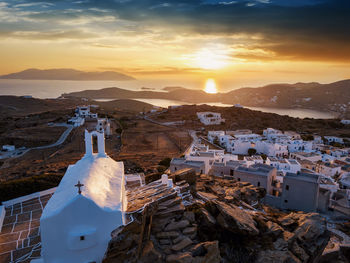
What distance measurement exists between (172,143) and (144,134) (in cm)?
742

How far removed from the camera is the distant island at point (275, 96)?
422 feet

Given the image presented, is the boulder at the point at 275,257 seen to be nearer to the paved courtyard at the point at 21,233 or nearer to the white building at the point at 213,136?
the paved courtyard at the point at 21,233

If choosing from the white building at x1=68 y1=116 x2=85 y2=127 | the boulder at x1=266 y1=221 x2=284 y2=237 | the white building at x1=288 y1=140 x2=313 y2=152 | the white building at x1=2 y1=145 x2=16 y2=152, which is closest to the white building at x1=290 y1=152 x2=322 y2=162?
the white building at x1=288 y1=140 x2=313 y2=152

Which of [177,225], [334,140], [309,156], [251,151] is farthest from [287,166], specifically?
[334,140]

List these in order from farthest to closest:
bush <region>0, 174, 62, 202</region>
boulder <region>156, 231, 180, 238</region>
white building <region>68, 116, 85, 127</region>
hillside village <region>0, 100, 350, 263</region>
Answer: white building <region>68, 116, 85, 127</region>
bush <region>0, 174, 62, 202</region>
boulder <region>156, 231, 180, 238</region>
hillside village <region>0, 100, 350, 263</region>

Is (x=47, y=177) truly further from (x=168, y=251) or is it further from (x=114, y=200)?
(x=168, y=251)

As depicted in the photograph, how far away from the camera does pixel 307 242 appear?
27.9 feet

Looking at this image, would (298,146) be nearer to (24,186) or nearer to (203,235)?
(203,235)

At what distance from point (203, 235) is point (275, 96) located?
503 feet

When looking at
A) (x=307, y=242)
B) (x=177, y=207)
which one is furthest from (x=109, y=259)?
(x=307, y=242)

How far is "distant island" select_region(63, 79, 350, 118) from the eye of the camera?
128625mm

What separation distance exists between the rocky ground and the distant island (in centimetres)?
12345

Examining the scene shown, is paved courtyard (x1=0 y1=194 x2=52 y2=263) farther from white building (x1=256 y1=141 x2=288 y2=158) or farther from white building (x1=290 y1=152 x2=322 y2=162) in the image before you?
white building (x1=256 y1=141 x2=288 y2=158)

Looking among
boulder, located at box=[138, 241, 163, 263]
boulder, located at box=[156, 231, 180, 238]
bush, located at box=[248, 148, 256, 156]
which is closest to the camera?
boulder, located at box=[138, 241, 163, 263]
